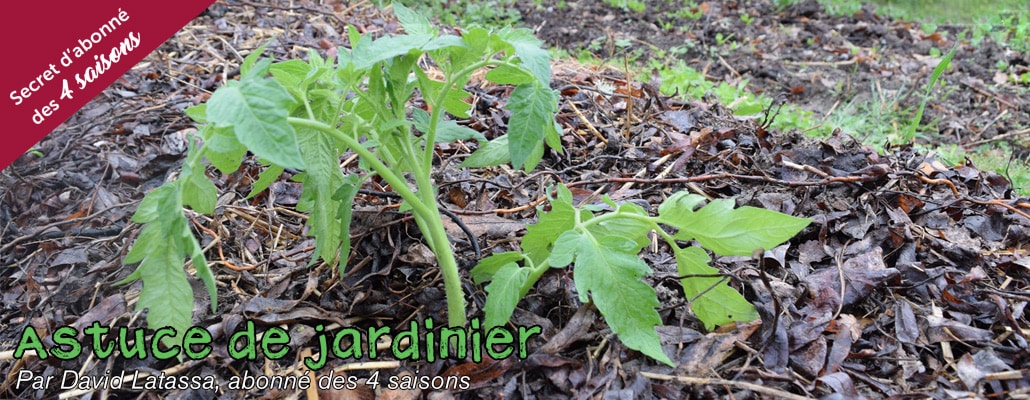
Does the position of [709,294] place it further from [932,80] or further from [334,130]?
[932,80]

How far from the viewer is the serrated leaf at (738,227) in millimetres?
1344

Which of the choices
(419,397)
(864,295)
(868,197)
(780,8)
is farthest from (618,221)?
(780,8)

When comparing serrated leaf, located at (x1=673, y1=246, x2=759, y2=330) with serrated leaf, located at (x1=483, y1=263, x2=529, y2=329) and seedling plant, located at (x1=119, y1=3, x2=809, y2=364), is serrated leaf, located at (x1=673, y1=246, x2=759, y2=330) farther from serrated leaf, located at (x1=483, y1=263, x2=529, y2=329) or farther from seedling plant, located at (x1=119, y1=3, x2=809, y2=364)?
serrated leaf, located at (x1=483, y1=263, x2=529, y2=329)

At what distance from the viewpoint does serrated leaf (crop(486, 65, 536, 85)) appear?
1.47 meters

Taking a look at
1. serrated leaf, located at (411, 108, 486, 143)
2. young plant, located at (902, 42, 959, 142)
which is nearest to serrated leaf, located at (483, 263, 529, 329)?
serrated leaf, located at (411, 108, 486, 143)

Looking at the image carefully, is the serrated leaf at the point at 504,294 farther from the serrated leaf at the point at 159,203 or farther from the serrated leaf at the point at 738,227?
the serrated leaf at the point at 159,203

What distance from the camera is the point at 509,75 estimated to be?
1.50 meters

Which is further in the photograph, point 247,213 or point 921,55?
point 921,55

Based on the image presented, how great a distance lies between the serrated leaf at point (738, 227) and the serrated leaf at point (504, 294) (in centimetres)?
34

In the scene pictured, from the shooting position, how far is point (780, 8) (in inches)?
289

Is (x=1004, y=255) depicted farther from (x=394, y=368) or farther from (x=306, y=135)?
(x=306, y=135)

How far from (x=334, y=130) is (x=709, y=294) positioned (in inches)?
35.3

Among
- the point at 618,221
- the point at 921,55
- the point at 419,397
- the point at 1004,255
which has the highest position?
the point at 618,221

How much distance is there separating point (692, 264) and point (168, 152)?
2139mm
